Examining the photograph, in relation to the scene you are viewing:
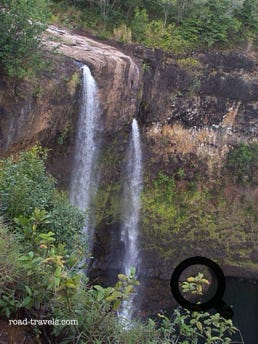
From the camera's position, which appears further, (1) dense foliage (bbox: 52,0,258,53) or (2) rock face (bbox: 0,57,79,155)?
(1) dense foliage (bbox: 52,0,258,53)

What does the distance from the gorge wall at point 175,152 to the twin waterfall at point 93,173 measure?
0.26 metres

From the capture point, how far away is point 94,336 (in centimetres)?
269

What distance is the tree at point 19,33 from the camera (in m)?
8.12

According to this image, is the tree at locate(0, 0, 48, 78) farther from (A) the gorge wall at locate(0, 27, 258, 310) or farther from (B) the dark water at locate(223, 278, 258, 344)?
(B) the dark water at locate(223, 278, 258, 344)

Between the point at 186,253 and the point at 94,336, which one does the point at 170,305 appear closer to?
the point at 186,253

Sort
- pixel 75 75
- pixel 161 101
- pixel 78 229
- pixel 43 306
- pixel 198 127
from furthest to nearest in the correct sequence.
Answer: pixel 198 127 → pixel 161 101 → pixel 75 75 → pixel 78 229 → pixel 43 306

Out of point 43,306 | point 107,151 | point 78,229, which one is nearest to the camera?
point 43,306

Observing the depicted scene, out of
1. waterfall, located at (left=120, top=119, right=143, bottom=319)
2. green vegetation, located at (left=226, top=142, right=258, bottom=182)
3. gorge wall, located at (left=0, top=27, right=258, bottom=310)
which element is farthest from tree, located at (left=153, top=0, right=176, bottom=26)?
green vegetation, located at (left=226, top=142, right=258, bottom=182)

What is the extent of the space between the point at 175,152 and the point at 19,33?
25.4 ft

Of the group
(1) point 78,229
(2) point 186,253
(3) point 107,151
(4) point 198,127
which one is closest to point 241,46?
(4) point 198,127

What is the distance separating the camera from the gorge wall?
12.2 m

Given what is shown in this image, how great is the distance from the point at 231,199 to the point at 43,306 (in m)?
13.2

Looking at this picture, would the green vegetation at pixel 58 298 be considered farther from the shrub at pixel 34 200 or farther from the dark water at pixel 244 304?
the dark water at pixel 244 304

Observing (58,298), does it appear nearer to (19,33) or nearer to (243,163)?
(19,33)
